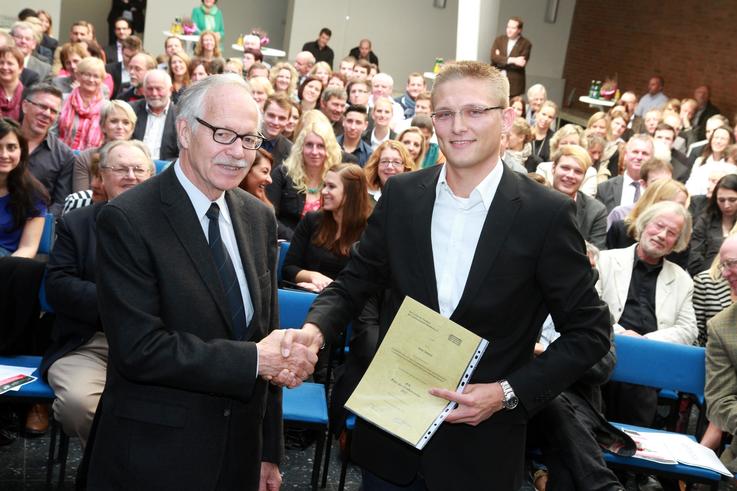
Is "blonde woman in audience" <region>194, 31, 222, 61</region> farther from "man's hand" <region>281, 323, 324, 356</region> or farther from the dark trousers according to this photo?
"man's hand" <region>281, 323, 324, 356</region>

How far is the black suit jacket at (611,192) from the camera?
7.33 meters

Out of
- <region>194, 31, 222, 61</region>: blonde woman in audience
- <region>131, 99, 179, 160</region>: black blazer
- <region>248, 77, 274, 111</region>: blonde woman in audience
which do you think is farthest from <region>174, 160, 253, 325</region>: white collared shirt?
<region>194, 31, 222, 61</region>: blonde woman in audience

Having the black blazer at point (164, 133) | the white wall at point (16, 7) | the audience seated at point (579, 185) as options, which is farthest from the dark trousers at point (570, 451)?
the white wall at point (16, 7)

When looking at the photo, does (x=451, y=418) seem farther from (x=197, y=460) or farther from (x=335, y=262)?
(x=335, y=262)

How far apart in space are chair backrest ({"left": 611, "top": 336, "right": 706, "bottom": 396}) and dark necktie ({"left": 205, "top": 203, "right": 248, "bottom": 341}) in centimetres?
262

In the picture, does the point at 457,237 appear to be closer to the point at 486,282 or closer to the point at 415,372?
the point at 486,282

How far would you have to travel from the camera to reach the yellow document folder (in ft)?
6.69

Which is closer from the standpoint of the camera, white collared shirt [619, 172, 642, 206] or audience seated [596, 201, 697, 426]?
audience seated [596, 201, 697, 426]

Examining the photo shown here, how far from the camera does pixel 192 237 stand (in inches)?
79.6

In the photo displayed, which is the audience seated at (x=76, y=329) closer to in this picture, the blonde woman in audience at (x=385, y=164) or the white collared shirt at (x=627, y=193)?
the blonde woman in audience at (x=385, y=164)

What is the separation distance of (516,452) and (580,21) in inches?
741

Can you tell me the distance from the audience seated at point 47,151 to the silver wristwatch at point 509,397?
14.6 feet

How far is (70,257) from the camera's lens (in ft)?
12.1

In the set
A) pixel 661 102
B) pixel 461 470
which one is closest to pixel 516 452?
pixel 461 470
